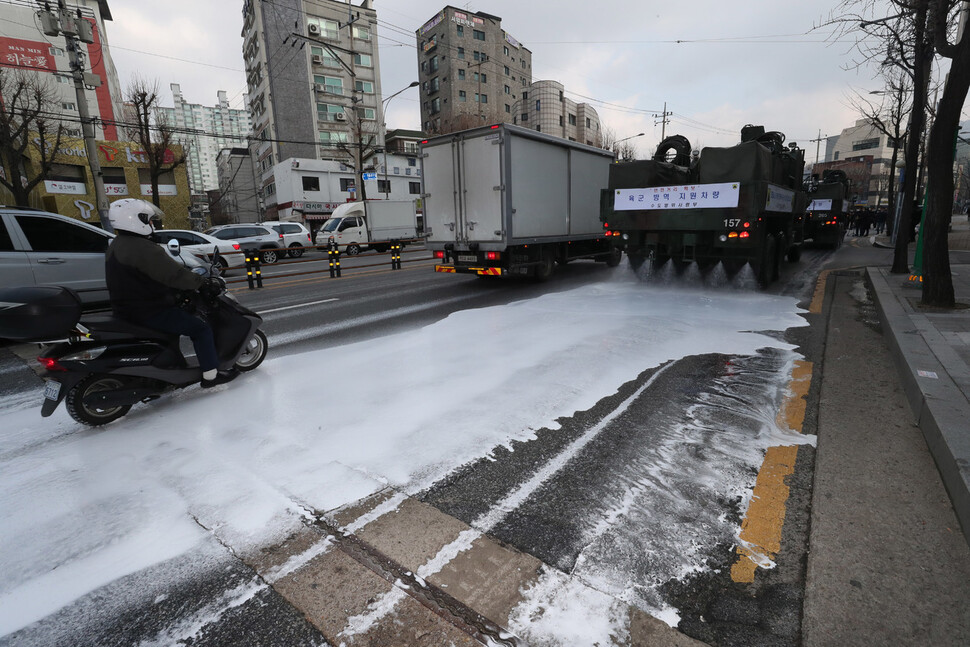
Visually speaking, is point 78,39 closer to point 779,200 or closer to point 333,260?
point 333,260

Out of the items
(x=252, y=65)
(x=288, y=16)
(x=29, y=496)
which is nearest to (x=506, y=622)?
(x=29, y=496)

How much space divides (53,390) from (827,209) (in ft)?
68.3

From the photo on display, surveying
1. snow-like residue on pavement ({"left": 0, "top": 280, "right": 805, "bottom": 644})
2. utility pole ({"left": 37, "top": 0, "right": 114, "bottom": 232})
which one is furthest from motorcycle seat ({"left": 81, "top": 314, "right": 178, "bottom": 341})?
utility pole ({"left": 37, "top": 0, "right": 114, "bottom": 232})

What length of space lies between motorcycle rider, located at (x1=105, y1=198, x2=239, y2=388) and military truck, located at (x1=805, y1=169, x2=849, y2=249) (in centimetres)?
1794

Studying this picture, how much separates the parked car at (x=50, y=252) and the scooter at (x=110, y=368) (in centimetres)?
430

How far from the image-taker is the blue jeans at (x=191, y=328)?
3.92 meters

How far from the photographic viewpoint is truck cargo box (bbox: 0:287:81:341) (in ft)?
11.1

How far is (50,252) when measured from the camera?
7508 millimetres

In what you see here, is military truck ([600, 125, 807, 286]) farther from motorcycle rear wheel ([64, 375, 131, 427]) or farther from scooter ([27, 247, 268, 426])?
motorcycle rear wheel ([64, 375, 131, 427])

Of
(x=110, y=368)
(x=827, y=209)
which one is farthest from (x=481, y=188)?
(x=827, y=209)

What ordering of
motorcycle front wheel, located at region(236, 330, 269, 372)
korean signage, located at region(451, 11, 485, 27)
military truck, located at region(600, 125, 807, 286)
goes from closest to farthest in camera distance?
motorcycle front wheel, located at region(236, 330, 269, 372), military truck, located at region(600, 125, 807, 286), korean signage, located at region(451, 11, 485, 27)

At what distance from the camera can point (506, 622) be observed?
1890 millimetres

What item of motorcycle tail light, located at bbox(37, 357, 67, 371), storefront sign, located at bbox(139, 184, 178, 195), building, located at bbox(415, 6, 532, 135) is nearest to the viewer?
motorcycle tail light, located at bbox(37, 357, 67, 371)

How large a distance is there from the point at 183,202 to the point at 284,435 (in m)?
39.2
